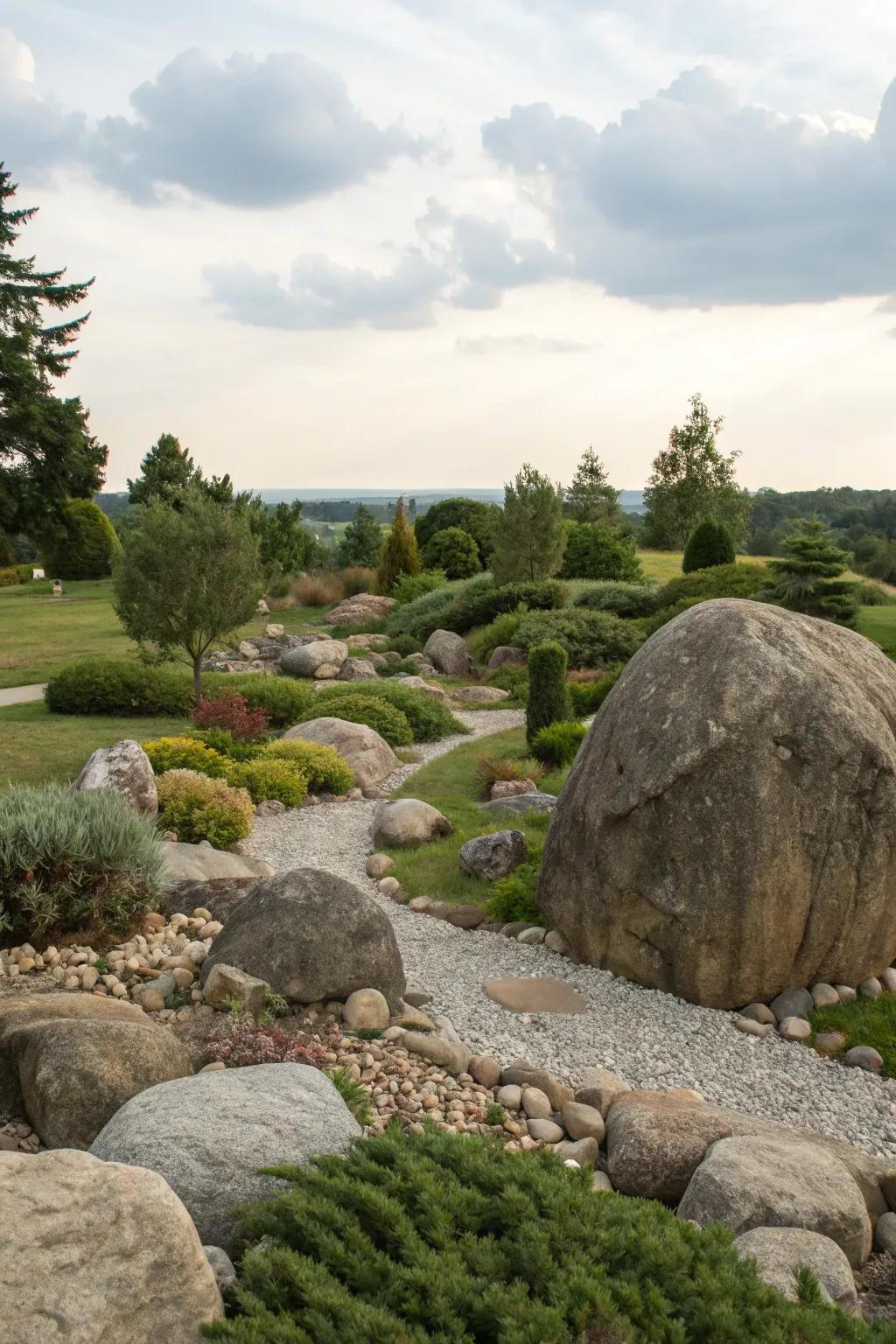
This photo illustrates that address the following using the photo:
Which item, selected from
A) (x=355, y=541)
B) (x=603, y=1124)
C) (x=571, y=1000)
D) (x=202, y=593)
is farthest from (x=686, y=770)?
(x=355, y=541)

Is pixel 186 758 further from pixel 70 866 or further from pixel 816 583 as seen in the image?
pixel 816 583

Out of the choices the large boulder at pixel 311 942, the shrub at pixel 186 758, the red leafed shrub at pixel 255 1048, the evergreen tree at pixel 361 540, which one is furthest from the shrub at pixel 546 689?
the evergreen tree at pixel 361 540

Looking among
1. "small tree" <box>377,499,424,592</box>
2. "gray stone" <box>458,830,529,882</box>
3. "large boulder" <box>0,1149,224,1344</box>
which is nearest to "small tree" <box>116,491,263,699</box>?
"gray stone" <box>458,830,529,882</box>

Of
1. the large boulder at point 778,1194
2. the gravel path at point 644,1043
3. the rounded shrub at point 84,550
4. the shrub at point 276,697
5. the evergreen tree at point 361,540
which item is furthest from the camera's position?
the evergreen tree at point 361,540

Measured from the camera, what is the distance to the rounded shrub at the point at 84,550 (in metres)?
41.8

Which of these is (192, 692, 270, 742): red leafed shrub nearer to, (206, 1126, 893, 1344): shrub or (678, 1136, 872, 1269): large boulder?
(678, 1136, 872, 1269): large boulder

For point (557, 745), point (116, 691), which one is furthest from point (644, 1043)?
point (116, 691)

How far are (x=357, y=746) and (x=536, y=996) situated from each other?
735cm

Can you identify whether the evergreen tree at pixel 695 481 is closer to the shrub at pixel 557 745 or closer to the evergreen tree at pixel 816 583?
the evergreen tree at pixel 816 583

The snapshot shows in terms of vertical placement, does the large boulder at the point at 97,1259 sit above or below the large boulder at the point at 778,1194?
above

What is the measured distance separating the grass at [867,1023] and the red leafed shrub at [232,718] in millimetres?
9335

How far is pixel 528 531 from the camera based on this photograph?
28.0 metres

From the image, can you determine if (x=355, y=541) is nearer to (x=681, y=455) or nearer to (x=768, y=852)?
(x=681, y=455)

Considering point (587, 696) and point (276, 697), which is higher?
point (276, 697)
